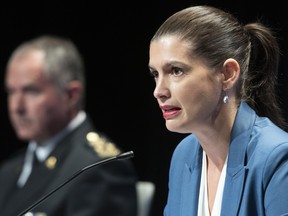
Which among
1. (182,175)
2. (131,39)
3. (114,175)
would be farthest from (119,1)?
(182,175)

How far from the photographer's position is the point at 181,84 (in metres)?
1.73

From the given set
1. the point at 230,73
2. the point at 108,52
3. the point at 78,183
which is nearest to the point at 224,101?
the point at 230,73

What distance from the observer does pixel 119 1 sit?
136 inches

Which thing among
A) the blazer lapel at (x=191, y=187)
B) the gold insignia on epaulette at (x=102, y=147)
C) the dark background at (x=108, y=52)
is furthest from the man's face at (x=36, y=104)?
the blazer lapel at (x=191, y=187)

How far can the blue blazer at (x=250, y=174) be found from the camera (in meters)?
1.65

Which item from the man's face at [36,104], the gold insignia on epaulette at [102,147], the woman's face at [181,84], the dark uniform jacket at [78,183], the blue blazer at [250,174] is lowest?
the dark uniform jacket at [78,183]

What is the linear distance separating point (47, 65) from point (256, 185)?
1530mm

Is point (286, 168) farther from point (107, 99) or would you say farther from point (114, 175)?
point (107, 99)

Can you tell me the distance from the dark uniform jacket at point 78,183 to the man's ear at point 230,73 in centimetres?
97

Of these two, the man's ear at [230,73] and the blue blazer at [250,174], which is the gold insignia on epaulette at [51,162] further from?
the man's ear at [230,73]

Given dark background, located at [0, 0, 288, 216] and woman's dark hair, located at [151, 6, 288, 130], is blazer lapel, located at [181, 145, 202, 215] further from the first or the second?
dark background, located at [0, 0, 288, 216]

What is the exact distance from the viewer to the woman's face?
1734 millimetres

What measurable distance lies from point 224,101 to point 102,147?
108cm

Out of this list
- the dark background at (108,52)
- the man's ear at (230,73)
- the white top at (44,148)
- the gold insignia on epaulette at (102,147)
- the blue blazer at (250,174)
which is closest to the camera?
the blue blazer at (250,174)
